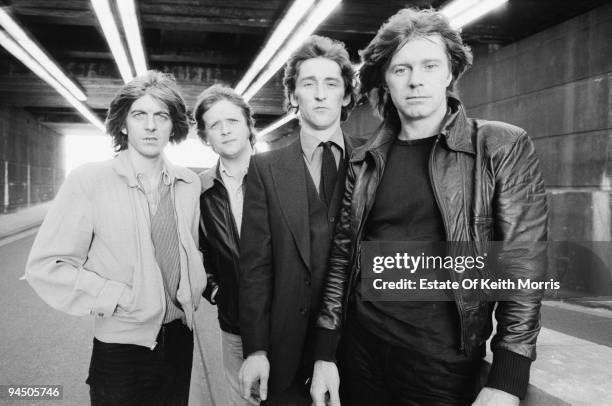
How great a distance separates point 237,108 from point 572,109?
5.10m

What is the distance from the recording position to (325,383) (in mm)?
1667

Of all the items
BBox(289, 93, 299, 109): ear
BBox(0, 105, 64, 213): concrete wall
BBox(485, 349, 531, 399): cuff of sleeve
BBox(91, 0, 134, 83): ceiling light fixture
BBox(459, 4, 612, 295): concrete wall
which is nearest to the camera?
BBox(485, 349, 531, 399): cuff of sleeve

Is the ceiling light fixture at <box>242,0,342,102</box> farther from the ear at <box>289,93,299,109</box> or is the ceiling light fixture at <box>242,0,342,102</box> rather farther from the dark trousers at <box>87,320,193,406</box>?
the dark trousers at <box>87,320,193,406</box>

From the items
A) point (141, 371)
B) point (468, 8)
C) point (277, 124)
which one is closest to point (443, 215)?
point (141, 371)

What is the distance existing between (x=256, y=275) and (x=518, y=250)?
1021 millimetres

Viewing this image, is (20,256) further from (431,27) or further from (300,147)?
(431,27)

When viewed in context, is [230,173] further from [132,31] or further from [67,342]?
[132,31]

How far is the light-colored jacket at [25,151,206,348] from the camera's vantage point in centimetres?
181

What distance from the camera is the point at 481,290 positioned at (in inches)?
54.0

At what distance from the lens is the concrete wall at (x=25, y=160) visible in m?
15.7

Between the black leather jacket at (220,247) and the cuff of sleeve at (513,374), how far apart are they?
4.71 ft

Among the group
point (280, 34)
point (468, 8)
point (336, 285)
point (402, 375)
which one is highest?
point (280, 34)

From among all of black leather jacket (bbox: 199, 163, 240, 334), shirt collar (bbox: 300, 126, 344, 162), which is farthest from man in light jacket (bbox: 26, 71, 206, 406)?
shirt collar (bbox: 300, 126, 344, 162)

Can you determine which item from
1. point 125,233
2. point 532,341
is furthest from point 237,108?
point 532,341
